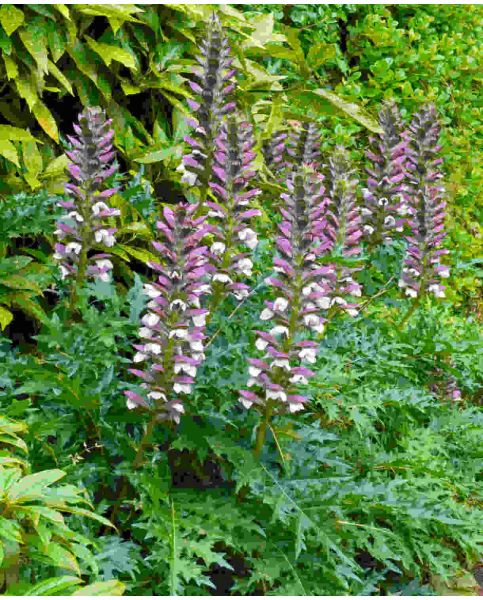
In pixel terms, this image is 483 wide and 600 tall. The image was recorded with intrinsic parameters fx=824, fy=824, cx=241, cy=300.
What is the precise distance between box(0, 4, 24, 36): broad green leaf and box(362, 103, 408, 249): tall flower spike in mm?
1777

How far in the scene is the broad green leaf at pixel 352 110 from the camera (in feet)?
15.0

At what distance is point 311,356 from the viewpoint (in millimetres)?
2840

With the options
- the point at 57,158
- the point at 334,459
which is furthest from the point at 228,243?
the point at 57,158

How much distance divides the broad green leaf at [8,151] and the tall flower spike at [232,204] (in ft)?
3.19

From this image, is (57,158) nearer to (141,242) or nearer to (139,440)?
(141,242)

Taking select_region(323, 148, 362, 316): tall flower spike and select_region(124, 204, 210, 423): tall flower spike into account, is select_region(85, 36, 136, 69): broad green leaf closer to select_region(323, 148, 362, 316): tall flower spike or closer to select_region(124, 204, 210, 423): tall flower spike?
select_region(323, 148, 362, 316): tall flower spike

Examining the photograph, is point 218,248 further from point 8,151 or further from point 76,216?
point 8,151

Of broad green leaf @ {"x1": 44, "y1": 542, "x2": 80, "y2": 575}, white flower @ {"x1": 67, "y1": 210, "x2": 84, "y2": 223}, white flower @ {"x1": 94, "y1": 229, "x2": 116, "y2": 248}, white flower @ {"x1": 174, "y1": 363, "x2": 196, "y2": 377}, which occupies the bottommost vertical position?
broad green leaf @ {"x1": 44, "y1": 542, "x2": 80, "y2": 575}

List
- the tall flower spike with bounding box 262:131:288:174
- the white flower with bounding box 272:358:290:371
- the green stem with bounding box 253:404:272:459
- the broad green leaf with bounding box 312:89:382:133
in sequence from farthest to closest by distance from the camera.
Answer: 1. the broad green leaf with bounding box 312:89:382:133
2. the tall flower spike with bounding box 262:131:288:174
3. the green stem with bounding box 253:404:272:459
4. the white flower with bounding box 272:358:290:371

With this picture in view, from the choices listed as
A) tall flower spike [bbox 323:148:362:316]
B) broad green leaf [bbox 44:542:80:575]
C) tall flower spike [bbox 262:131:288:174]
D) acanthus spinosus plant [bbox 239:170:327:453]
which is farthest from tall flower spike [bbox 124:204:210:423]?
tall flower spike [bbox 262:131:288:174]

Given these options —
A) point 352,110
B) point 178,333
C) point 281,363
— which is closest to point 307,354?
point 281,363

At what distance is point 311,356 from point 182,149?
1633mm

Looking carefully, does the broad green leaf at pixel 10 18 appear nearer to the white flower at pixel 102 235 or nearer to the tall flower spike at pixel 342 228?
the white flower at pixel 102 235

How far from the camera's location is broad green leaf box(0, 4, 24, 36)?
144 inches
